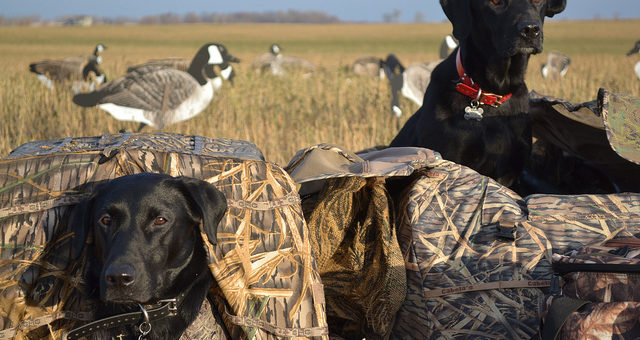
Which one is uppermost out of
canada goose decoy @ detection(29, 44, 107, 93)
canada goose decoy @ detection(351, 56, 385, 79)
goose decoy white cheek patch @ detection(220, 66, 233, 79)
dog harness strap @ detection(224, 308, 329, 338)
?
dog harness strap @ detection(224, 308, 329, 338)

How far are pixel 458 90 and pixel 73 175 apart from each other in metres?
2.58

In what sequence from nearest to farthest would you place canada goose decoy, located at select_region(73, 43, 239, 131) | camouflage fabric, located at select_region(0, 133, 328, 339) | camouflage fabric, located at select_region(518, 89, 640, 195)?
camouflage fabric, located at select_region(0, 133, 328, 339) < camouflage fabric, located at select_region(518, 89, 640, 195) < canada goose decoy, located at select_region(73, 43, 239, 131)

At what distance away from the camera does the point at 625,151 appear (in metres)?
3.58

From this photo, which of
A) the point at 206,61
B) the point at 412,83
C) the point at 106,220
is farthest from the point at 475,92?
the point at 206,61

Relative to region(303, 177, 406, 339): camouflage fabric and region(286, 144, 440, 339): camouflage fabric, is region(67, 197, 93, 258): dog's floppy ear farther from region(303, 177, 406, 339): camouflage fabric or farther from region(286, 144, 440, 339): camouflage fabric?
region(303, 177, 406, 339): camouflage fabric

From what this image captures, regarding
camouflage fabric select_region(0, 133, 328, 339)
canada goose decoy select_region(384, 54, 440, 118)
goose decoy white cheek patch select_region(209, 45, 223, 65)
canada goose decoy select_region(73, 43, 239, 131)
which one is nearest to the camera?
camouflage fabric select_region(0, 133, 328, 339)

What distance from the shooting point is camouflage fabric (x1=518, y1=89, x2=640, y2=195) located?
3.67 m

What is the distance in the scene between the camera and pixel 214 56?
37.4 ft

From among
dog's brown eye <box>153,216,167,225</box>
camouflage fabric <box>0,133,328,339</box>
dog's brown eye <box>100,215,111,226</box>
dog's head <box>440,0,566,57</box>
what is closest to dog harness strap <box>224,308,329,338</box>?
camouflage fabric <box>0,133,328,339</box>

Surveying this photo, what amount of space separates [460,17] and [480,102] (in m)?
0.59

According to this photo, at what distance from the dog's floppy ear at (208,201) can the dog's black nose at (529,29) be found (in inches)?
91.4

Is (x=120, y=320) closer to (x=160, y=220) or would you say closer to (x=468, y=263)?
(x=160, y=220)

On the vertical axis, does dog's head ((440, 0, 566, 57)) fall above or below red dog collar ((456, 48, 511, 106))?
above

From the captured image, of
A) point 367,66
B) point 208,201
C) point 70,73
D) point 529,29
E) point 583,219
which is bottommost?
point 367,66
